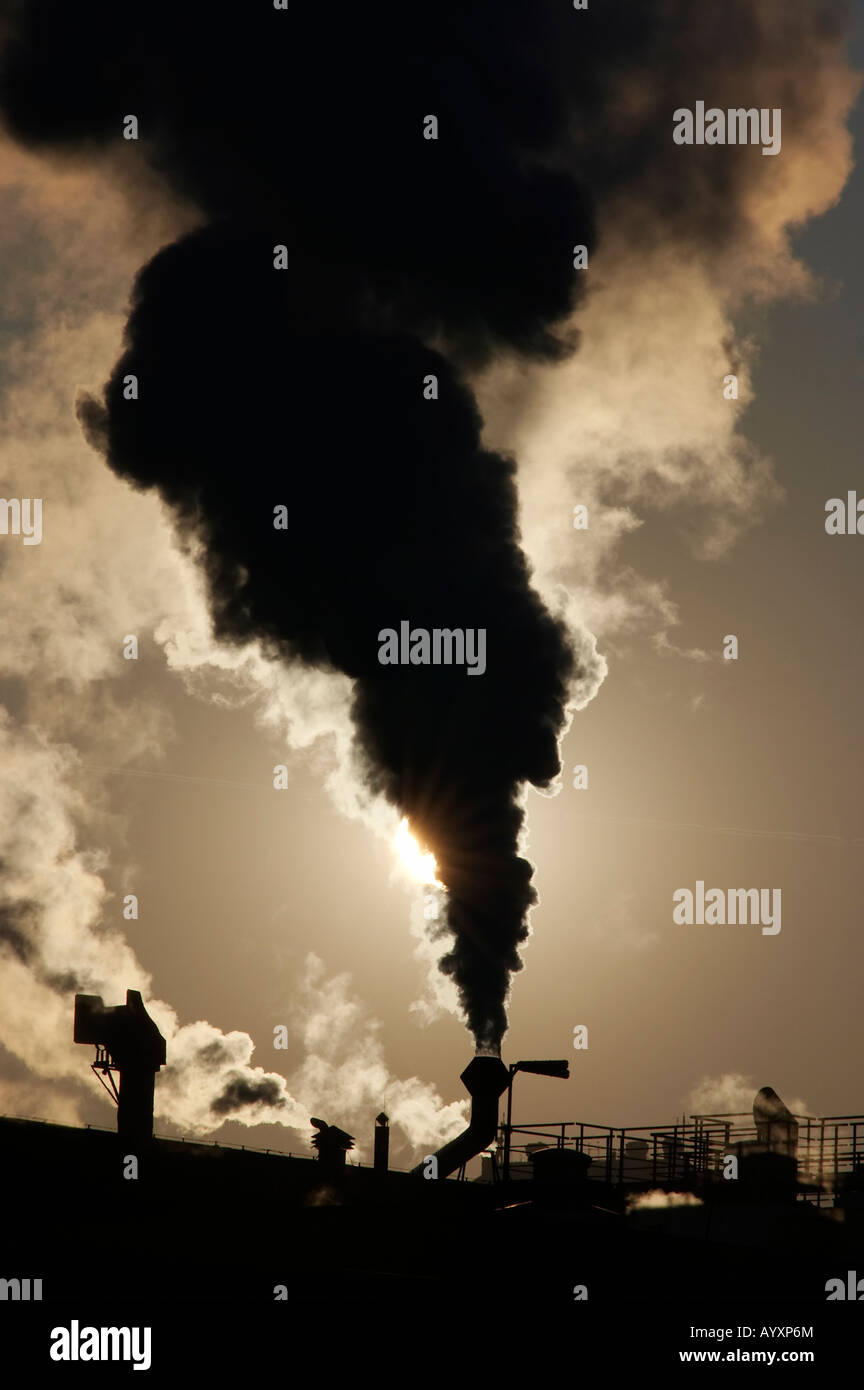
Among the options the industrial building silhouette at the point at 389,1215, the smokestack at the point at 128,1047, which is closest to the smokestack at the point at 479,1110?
the industrial building silhouette at the point at 389,1215

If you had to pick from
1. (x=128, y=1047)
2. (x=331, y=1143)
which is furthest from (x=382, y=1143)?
(x=128, y=1047)

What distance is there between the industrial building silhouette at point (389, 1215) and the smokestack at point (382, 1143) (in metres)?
0.03

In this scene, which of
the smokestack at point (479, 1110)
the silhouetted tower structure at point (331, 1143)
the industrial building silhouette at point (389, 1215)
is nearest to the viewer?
the industrial building silhouette at point (389, 1215)

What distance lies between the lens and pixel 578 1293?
21.5 metres

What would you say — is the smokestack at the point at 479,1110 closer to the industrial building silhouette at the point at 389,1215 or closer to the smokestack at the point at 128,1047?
the industrial building silhouette at the point at 389,1215

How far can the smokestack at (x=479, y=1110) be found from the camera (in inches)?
1186

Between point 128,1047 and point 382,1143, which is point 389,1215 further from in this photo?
point 128,1047

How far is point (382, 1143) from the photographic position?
2881cm

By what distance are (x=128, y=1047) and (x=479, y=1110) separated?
7206mm

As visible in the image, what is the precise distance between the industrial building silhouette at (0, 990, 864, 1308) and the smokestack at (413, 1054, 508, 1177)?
3 cm

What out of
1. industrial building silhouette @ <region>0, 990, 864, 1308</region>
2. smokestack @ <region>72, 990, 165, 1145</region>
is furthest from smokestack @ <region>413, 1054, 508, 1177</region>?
smokestack @ <region>72, 990, 165, 1145</region>
